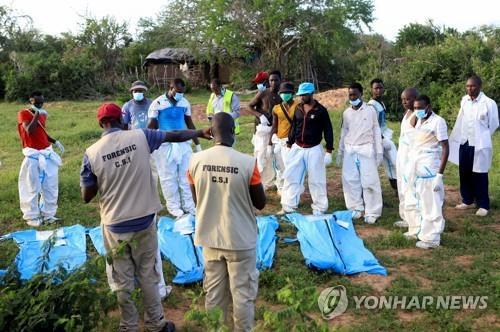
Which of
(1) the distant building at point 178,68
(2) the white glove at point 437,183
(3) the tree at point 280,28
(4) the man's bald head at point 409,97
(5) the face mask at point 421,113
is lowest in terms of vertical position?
(2) the white glove at point 437,183

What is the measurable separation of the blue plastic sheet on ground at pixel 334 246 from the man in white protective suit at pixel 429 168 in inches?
30.6

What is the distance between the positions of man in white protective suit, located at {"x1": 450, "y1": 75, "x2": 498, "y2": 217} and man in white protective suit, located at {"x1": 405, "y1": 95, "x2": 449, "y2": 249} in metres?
1.39

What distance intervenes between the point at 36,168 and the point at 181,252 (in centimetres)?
264

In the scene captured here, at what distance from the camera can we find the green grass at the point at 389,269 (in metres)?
4.06

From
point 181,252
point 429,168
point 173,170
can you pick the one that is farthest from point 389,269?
point 173,170

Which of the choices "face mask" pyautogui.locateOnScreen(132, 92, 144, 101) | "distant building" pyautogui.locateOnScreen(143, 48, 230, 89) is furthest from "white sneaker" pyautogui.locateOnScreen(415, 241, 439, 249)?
"distant building" pyautogui.locateOnScreen(143, 48, 230, 89)

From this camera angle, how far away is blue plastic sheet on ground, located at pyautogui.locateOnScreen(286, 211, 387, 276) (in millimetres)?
5086

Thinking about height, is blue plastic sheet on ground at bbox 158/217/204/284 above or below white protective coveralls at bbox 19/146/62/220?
below

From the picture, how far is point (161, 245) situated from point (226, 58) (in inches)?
894

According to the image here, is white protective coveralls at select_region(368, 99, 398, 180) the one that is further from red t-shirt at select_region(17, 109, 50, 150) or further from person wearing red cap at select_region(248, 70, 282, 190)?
red t-shirt at select_region(17, 109, 50, 150)

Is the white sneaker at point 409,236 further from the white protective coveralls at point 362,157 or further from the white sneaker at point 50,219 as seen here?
the white sneaker at point 50,219

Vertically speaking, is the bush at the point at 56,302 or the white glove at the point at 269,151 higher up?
the white glove at the point at 269,151

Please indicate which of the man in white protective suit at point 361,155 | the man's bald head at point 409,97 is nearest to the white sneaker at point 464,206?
the man in white protective suit at point 361,155

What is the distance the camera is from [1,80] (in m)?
26.1
